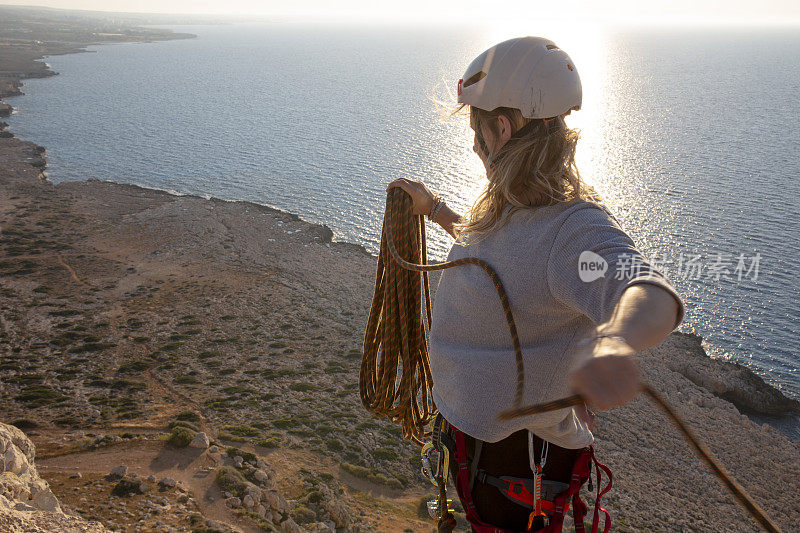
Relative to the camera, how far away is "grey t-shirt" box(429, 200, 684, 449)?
1.34 m

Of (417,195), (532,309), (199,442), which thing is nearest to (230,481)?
(199,442)

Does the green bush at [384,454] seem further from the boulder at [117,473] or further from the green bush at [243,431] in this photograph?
the boulder at [117,473]

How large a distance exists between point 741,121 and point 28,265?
61408 mm

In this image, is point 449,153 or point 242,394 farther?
point 449,153

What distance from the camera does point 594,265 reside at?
A: 1338mm

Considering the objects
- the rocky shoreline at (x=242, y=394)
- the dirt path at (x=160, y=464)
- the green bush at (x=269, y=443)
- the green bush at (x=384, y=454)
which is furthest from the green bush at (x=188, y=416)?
the green bush at (x=384, y=454)

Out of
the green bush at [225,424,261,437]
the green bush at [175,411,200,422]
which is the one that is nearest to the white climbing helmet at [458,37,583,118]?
the green bush at [225,424,261,437]

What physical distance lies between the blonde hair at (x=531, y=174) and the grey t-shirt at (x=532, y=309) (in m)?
0.04

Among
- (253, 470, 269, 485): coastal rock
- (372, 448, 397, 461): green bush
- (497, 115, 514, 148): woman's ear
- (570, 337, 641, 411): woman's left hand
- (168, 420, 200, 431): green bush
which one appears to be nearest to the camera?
(570, 337, 641, 411): woman's left hand

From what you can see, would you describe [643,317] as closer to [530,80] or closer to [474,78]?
[530,80]

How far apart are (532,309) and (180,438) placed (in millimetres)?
10753

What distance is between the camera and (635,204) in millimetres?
34562

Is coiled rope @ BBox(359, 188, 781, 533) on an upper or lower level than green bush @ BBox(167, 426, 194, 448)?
upper

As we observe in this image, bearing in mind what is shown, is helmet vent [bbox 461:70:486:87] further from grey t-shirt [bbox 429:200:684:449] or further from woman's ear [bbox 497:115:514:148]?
grey t-shirt [bbox 429:200:684:449]
